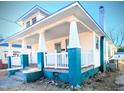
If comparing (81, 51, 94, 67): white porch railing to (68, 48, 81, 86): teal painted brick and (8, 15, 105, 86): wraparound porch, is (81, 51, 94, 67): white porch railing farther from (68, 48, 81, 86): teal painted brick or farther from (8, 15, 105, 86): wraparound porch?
(68, 48, 81, 86): teal painted brick

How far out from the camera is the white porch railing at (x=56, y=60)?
15.7 ft

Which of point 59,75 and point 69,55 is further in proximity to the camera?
point 59,75

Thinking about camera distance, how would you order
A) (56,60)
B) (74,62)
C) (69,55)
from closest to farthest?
(74,62) → (69,55) → (56,60)

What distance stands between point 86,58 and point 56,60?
134cm

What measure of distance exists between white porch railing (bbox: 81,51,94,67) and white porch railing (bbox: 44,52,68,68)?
0.63 metres

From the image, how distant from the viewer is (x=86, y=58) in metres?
5.43

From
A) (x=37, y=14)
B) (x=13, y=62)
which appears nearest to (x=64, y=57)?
(x=37, y=14)

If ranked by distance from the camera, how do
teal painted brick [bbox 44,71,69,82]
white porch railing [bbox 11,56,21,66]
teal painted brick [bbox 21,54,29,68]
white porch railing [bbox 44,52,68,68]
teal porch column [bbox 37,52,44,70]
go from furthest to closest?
white porch railing [bbox 11,56,21,66]
teal painted brick [bbox 21,54,29,68]
teal porch column [bbox 37,52,44,70]
white porch railing [bbox 44,52,68,68]
teal painted brick [bbox 44,71,69,82]

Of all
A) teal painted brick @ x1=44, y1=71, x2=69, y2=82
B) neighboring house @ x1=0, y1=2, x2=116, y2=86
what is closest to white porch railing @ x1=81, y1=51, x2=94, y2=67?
neighboring house @ x1=0, y1=2, x2=116, y2=86

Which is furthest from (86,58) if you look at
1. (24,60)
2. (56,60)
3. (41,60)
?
(24,60)

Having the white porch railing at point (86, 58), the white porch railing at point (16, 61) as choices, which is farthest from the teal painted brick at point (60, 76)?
the white porch railing at point (16, 61)

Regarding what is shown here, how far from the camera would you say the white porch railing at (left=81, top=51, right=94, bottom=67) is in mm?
4996

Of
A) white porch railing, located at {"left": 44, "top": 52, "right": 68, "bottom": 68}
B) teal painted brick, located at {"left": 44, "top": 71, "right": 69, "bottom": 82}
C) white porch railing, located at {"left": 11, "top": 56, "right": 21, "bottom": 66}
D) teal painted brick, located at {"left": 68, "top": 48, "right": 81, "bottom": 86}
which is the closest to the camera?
teal painted brick, located at {"left": 68, "top": 48, "right": 81, "bottom": 86}

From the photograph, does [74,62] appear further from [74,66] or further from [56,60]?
[56,60]
